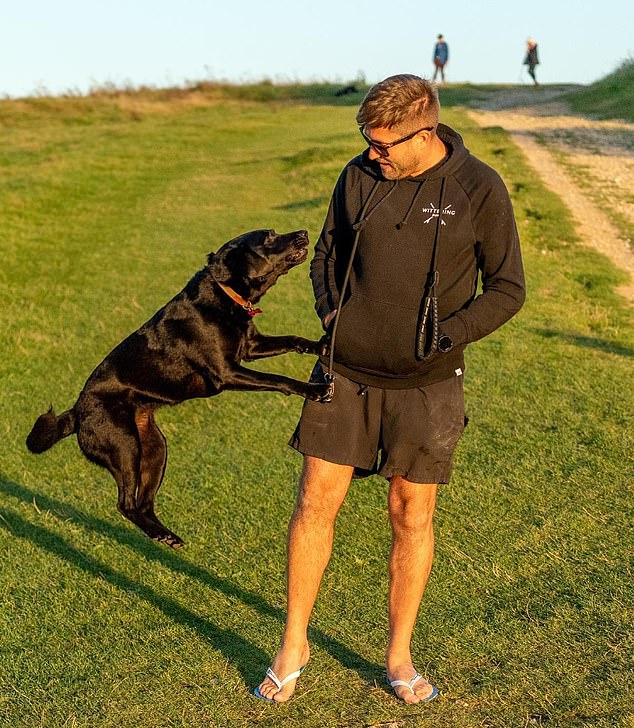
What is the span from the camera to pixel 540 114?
98.0ft

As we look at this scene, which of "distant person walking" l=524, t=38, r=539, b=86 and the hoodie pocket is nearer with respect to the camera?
the hoodie pocket

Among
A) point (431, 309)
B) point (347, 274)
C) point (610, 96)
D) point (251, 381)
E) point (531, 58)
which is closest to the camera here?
point (431, 309)

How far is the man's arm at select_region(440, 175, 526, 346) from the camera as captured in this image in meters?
3.54

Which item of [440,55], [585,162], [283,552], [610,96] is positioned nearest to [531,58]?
[440,55]

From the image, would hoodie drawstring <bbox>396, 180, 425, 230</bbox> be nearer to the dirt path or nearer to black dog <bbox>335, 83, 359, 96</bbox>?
the dirt path

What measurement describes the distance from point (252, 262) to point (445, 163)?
125cm

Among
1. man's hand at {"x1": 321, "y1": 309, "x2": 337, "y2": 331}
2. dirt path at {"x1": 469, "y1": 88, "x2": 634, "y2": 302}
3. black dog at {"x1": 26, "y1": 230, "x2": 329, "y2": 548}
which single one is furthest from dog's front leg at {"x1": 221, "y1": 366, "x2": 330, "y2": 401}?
dirt path at {"x1": 469, "y1": 88, "x2": 634, "y2": 302}

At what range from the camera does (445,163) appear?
3584mm

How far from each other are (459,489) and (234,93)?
126ft

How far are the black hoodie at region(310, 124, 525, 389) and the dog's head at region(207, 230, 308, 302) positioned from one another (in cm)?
86

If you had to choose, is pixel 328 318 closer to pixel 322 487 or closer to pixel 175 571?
pixel 322 487

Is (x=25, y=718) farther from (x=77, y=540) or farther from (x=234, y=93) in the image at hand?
(x=234, y=93)

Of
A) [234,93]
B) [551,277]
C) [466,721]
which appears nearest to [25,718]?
[466,721]

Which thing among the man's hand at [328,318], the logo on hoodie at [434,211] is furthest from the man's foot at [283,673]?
the logo on hoodie at [434,211]
